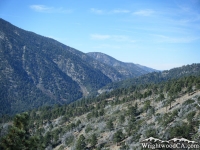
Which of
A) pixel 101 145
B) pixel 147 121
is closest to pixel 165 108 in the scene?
pixel 147 121

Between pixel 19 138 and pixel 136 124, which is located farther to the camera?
pixel 136 124

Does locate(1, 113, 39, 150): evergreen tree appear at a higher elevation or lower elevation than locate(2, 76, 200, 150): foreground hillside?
higher

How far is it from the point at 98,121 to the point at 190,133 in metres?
69.3

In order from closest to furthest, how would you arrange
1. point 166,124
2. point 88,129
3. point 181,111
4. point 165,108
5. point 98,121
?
1. point 166,124
2. point 181,111
3. point 165,108
4. point 88,129
5. point 98,121

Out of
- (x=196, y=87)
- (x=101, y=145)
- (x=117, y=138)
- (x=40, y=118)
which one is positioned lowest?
(x=40, y=118)

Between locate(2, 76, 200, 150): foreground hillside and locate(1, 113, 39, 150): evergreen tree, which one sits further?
locate(2, 76, 200, 150): foreground hillside

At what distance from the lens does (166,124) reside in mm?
71375

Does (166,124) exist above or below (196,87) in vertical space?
below

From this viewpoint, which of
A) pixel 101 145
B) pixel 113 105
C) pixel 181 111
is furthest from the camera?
pixel 113 105

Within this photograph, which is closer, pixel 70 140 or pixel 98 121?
pixel 70 140

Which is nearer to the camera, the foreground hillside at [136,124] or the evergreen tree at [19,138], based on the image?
the evergreen tree at [19,138]

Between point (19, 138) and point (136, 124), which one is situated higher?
point (19, 138)

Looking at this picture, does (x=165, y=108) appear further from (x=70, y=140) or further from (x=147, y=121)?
(x=70, y=140)

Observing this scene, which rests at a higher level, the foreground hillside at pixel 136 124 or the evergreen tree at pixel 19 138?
the evergreen tree at pixel 19 138
